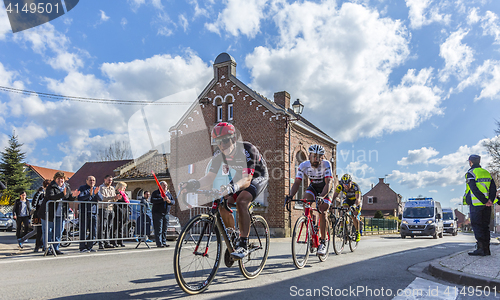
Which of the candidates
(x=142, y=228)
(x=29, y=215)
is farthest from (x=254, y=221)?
(x=29, y=215)

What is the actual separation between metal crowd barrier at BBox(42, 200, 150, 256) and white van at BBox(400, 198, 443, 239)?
53.8 ft

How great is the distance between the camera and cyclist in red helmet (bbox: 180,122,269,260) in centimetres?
450

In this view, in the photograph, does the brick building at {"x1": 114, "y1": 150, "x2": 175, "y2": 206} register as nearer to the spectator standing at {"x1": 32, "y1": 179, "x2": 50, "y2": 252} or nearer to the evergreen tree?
the spectator standing at {"x1": 32, "y1": 179, "x2": 50, "y2": 252}

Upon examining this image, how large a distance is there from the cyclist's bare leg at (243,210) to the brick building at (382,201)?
238 feet

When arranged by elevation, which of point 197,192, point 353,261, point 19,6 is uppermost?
point 19,6

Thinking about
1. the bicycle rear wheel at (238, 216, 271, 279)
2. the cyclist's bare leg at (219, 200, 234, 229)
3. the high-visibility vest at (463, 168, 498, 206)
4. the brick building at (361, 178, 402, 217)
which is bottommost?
the brick building at (361, 178, 402, 217)

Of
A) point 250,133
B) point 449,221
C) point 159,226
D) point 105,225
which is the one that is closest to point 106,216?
point 105,225

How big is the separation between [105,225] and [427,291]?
8.19 meters

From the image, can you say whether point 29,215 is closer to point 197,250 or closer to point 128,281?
point 128,281

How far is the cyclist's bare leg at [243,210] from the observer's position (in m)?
4.56

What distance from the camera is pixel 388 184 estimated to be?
3002 inches

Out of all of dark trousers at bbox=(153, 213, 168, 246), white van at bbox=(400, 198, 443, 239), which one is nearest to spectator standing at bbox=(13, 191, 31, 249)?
dark trousers at bbox=(153, 213, 168, 246)

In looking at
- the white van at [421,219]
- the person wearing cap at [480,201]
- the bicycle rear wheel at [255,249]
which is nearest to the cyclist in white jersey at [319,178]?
the bicycle rear wheel at [255,249]

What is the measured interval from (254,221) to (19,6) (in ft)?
27.0
